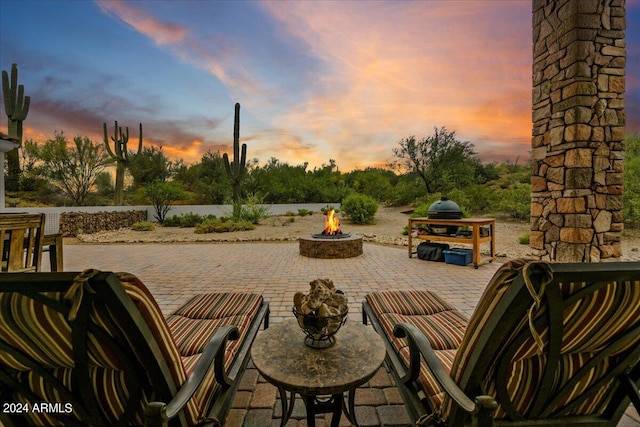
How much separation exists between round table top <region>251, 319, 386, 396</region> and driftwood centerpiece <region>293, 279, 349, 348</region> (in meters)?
0.05

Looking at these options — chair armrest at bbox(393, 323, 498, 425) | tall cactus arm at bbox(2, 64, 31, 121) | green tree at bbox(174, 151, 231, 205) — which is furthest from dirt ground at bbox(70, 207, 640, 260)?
green tree at bbox(174, 151, 231, 205)

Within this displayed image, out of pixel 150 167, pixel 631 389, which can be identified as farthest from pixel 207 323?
pixel 150 167

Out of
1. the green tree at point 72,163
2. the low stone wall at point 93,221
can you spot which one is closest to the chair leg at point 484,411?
the low stone wall at point 93,221

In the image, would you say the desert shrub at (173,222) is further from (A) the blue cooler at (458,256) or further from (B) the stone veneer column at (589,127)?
(B) the stone veneer column at (589,127)

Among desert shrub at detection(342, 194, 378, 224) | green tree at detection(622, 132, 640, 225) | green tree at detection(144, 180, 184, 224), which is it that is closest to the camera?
green tree at detection(622, 132, 640, 225)

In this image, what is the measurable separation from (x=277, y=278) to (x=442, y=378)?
11.9 feet

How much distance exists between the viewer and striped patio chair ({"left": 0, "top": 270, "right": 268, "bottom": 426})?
75 centimetres

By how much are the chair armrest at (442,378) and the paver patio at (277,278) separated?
1.58ft

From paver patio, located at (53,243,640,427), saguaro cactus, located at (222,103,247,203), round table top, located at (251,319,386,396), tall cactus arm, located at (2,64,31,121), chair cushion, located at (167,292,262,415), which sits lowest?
paver patio, located at (53,243,640,427)

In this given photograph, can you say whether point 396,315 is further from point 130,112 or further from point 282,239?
point 130,112

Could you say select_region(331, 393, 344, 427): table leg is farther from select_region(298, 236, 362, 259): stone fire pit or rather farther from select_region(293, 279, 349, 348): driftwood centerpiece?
select_region(298, 236, 362, 259): stone fire pit

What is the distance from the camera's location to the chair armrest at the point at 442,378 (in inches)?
32.1

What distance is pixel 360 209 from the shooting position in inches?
485

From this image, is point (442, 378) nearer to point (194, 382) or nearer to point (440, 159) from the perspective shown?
point (194, 382)
